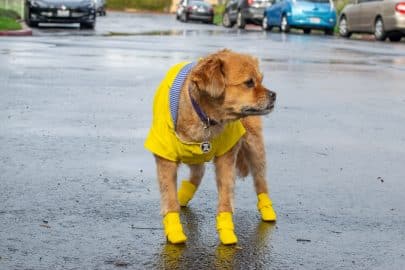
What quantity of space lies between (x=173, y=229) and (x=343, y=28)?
93.9ft

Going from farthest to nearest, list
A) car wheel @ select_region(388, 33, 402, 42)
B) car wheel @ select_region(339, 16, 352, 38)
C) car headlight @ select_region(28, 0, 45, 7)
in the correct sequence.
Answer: car wheel @ select_region(339, 16, 352, 38) < car headlight @ select_region(28, 0, 45, 7) < car wheel @ select_region(388, 33, 402, 42)

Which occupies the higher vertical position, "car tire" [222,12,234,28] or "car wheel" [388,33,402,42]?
"car wheel" [388,33,402,42]

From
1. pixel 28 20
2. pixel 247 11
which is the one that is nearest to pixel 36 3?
pixel 28 20

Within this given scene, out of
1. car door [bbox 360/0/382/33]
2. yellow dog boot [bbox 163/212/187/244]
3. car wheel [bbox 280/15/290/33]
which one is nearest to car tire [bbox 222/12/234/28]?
car wheel [bbox 280/15/290/33]

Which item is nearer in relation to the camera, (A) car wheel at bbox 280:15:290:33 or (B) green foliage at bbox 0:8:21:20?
Result: (A) car wheel at bbox 280:15:290:33

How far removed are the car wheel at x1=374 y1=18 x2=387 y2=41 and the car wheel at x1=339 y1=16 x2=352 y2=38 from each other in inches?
108

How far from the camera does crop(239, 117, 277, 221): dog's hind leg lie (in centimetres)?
614

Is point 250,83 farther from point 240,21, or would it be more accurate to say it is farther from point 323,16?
point 240,21

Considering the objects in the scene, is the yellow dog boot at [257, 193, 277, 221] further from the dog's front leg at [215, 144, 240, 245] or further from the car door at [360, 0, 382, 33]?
the car door at [360, 0, 382, 33]

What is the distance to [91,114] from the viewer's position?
10688mm

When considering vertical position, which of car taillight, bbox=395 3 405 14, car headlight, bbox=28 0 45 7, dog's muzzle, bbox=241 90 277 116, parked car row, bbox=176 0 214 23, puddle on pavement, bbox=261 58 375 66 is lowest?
parked car row, bbox=176 0 214 23

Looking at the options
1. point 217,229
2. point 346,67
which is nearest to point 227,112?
point 217,229

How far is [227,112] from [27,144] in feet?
12.1

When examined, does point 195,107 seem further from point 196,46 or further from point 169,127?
point 196,46
